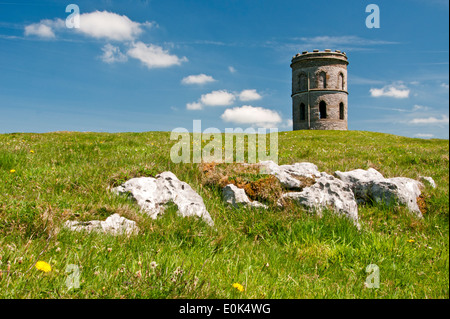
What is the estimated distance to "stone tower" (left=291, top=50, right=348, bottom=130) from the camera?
192ft

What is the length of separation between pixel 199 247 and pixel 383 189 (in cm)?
437

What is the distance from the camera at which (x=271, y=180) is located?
6500mm

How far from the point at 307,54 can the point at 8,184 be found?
197 feet

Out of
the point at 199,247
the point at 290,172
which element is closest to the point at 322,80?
the point at 290,172

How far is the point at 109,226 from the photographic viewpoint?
14.4ft

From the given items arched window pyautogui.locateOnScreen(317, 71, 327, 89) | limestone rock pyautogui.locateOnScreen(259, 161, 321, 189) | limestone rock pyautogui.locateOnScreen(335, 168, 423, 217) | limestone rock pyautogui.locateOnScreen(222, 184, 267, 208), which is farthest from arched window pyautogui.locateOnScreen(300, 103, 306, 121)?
limestone rock pyautogui.locateOnScreen(222, 184, 267, 208)

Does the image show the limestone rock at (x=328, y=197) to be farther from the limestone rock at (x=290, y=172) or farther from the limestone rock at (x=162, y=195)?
the limestone rock at (x=162, y=195)

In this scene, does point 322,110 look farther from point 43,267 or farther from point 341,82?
point 43,267

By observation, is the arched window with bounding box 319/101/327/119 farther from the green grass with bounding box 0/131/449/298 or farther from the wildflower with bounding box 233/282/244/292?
the wildflower with bounding box 233/282/244/292

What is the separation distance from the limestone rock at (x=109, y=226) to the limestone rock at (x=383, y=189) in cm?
492

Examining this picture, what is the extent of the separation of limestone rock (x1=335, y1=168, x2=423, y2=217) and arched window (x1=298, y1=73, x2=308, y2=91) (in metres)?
56.0

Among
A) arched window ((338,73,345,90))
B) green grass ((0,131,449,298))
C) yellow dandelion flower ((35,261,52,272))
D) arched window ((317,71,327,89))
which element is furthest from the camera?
arched window ((338,73,345,90))
